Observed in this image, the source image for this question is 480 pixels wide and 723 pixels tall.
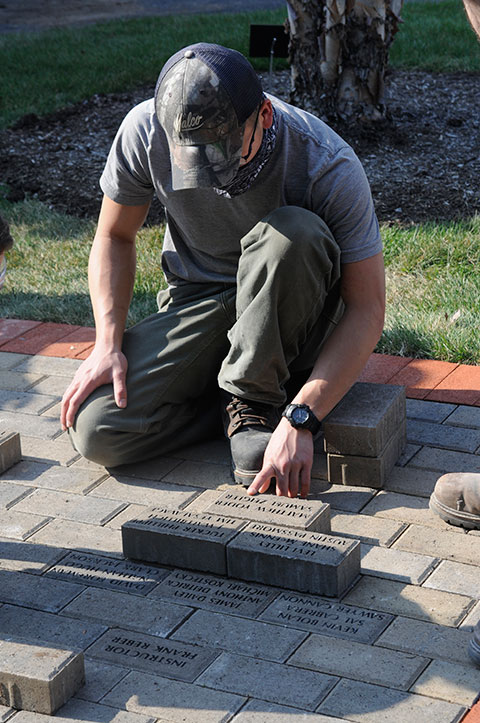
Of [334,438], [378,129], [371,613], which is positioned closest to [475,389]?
[334,438]

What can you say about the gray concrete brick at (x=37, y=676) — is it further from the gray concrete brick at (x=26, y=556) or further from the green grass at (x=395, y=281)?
the green grass at (x=395, y=281)

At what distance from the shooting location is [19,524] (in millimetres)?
3082

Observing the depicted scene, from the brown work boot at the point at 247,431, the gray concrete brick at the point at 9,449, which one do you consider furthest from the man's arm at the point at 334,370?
the gray concrete brick at the point at 9,449

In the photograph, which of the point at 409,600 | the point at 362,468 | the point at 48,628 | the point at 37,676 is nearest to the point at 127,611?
the point at 48,628

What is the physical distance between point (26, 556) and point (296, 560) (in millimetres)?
819

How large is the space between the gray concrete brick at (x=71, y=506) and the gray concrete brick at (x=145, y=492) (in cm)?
5

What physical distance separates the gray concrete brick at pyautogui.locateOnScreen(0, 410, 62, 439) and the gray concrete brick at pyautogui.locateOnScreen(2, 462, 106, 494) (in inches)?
9.3

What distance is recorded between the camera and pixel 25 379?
414 centimetres

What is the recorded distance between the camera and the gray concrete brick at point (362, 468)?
10.5ft

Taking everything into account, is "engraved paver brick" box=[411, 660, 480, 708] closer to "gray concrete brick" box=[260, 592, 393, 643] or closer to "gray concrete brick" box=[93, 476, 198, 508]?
"gray concrete brick" box=[260, 592, 393, 643]

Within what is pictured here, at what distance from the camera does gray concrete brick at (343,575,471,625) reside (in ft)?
8.36

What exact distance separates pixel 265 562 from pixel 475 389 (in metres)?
1.48

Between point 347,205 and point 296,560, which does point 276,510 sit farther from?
point 347,205

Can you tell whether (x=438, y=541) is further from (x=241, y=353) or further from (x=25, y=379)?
(x=25, y=379)
